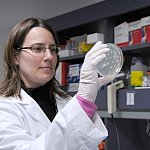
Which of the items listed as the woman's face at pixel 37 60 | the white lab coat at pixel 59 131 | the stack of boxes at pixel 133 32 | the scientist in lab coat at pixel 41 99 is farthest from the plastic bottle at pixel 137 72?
the white lab coat at pixel 59 131

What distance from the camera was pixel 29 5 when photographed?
2.80 m

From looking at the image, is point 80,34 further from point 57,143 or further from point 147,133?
point 57,143

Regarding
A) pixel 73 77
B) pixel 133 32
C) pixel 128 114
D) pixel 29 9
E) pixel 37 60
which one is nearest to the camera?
pixel 37 60

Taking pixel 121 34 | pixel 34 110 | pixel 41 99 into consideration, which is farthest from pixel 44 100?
pixel 121 34

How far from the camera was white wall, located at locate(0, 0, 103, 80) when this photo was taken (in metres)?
2.71

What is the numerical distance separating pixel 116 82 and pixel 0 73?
4.73ft

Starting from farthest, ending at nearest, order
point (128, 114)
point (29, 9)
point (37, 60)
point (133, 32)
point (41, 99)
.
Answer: point (29, 9) < point (133, 32) < point (128, 114) < point (41, 99) < point (37, 60)

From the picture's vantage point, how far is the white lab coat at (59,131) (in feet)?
2.85

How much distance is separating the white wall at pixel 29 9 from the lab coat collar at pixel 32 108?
5.56 feet

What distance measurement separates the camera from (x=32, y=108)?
1.14m

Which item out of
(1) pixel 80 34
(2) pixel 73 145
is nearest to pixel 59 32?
(1) pixel 80 34

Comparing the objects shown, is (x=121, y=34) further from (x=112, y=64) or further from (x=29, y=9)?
(x=29, y=9)

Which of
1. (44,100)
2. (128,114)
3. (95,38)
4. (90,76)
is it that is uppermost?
(95,38)

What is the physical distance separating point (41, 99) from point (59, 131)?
0.42 meters
